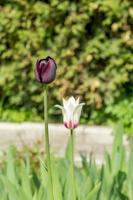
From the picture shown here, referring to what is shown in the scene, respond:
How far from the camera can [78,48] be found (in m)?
5.73

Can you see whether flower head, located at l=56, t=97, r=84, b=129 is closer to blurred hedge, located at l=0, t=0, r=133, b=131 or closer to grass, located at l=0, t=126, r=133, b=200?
grass, located at l=0, t=126, r=133, b=200

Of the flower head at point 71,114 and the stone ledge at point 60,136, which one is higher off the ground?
the stone ledge at point 60,136

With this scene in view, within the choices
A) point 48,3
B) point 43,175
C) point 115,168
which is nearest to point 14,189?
point 43,175

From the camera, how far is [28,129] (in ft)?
18.9

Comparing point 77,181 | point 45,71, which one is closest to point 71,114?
point 45,71

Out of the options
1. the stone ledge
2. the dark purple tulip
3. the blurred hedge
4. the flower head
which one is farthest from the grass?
the blurred hedge

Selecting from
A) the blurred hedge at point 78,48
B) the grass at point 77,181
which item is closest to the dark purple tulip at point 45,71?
the grass at point 77,181

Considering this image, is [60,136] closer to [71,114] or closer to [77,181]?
[77,181]


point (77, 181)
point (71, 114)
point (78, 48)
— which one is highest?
point (78, 48)

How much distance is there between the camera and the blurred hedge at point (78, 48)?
5539mm

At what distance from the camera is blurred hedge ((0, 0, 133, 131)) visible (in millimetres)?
5539

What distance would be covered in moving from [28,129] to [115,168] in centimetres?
284

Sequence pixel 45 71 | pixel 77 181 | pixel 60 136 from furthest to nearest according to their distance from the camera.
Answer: pixel 60 136
pixel 77 181
pixel 45 71

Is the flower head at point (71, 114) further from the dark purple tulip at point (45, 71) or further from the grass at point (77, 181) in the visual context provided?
the grass at point (77, 181)
